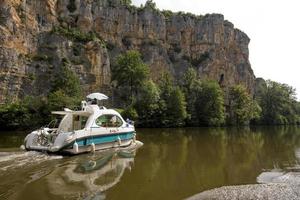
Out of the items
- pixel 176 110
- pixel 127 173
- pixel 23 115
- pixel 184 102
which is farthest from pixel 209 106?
pixel 127 173

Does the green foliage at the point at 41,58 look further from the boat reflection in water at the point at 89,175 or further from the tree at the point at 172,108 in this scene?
the boat reflection in water at the point at 89,175

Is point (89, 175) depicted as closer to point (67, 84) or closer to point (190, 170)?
point (190, 170)

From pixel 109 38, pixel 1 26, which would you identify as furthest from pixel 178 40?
pixel 1 26

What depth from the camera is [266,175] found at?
1582 centimetres

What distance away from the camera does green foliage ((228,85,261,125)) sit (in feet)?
248

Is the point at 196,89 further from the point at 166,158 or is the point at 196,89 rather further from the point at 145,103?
the point at 166,158

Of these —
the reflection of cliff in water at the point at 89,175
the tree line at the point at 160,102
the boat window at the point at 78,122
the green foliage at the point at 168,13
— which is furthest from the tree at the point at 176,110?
the green foliage at the point at 168,13

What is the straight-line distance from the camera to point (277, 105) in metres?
88.6

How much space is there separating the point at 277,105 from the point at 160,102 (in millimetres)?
40960

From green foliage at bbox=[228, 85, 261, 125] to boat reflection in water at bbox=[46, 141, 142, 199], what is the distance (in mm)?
57792

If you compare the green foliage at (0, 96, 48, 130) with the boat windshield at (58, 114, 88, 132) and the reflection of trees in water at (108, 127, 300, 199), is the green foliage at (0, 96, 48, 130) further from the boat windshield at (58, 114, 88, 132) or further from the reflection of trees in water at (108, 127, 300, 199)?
the reflection of trees in water at (108, 127, 300, 199)

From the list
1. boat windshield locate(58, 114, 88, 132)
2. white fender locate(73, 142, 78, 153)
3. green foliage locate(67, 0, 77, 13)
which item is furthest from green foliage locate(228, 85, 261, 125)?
white fender locate(73, 142, 78, 153)

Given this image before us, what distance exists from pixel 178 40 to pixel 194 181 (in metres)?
83.9

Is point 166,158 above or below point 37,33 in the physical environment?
below
